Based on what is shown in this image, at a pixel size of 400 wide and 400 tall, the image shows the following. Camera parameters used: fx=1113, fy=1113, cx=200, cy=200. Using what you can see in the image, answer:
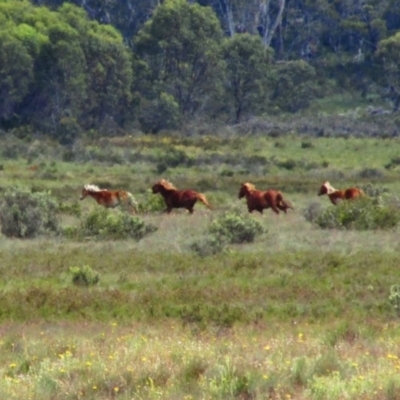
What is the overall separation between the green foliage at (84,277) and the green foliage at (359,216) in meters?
8.76

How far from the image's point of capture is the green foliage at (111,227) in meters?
22.7

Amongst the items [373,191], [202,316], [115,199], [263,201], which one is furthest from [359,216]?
[202,316]

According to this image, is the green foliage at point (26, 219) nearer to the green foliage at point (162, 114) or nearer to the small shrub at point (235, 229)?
the small shrub at point (235, 229)

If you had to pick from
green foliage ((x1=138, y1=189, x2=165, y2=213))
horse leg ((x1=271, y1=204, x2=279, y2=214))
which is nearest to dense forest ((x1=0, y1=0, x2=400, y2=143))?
green foliage ((x1=138, y1=189, x2=165, y2=213))

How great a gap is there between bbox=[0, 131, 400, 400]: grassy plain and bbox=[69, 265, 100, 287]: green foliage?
0.60 feet

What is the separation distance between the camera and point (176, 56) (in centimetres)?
7556

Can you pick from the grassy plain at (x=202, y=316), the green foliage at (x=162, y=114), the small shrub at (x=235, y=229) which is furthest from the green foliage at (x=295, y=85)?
the small shrub at (x=235, y=229)

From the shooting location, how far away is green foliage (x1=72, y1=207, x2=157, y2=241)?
74.5ft

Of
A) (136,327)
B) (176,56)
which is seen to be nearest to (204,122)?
(176,56)

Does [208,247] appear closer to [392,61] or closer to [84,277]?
[84,277]

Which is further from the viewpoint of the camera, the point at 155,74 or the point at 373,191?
the point at 155,74

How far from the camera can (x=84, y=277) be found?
16625 millimetres

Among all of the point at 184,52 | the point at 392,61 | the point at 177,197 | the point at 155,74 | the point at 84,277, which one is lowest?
the point at 177,197

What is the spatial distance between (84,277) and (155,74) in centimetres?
6351
